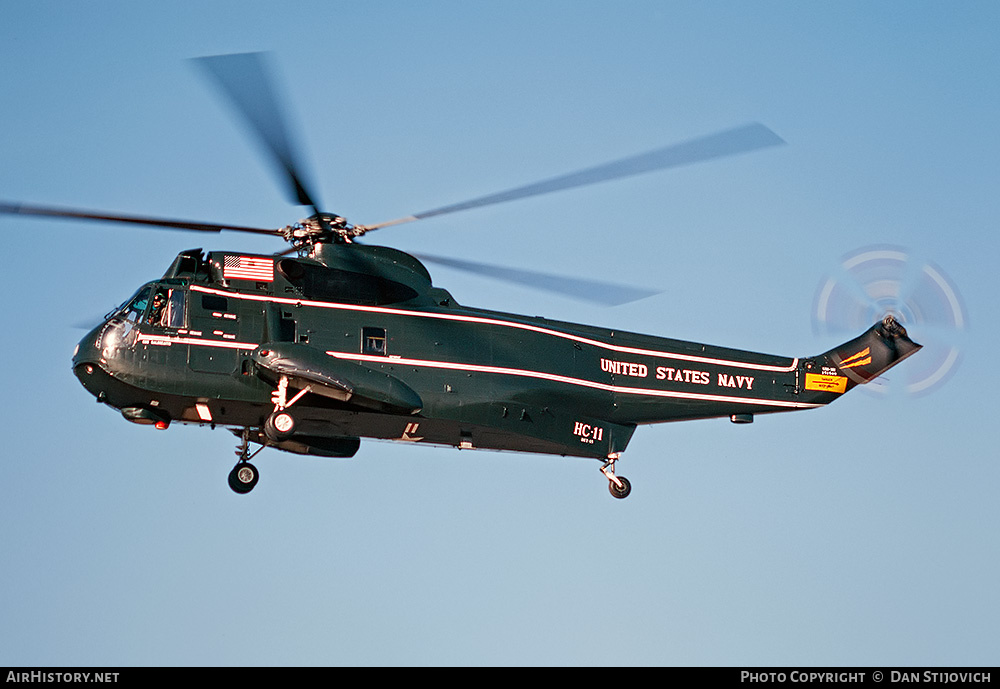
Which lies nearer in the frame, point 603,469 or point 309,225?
point 309,225

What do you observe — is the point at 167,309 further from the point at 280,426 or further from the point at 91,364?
the point at 280,426

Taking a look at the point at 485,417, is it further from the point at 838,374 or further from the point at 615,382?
the point at 838,374

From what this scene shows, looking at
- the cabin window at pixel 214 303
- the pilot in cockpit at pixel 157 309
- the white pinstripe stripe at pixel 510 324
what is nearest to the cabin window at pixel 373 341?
the white pinstripe stripe at pixel 510 324

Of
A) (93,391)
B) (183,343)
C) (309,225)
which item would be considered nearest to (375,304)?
(309,225)

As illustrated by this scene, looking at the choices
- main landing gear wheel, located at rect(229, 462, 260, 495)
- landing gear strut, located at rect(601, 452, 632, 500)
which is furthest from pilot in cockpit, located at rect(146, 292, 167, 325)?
landing gear strut, located at rect(601, 452, 632, 500)

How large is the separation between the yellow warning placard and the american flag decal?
1109cm

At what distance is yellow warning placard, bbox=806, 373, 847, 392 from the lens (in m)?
29.9

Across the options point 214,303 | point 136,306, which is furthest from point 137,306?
point 214,303

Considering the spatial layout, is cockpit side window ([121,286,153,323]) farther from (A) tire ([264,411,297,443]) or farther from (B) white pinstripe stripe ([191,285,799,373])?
(A) tire ([264,411,297,443])

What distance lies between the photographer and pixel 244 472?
26891 millimetres

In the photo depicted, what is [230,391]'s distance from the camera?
84.3 ft

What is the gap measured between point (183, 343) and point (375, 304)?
3.53 meters

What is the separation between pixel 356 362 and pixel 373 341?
0.54 metres
